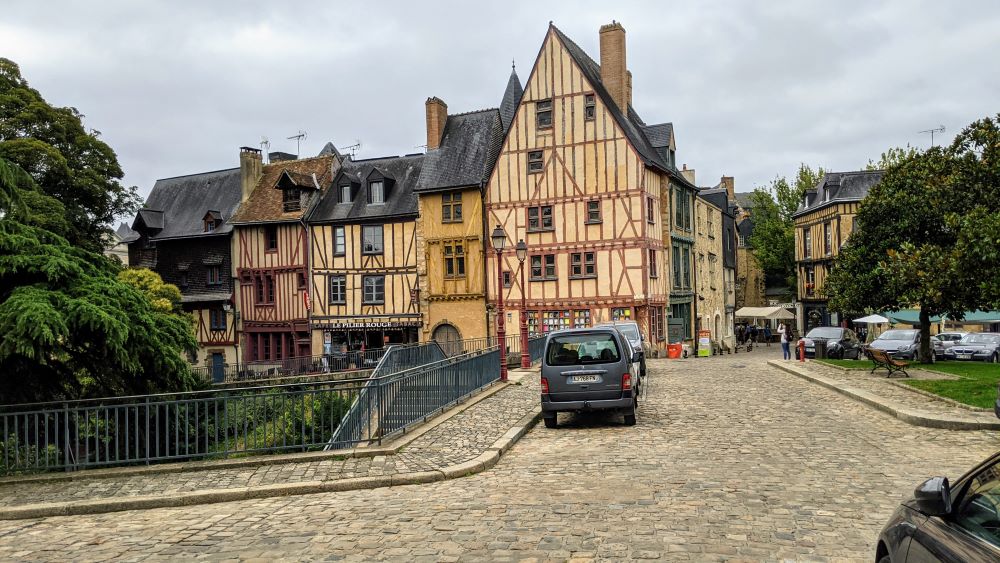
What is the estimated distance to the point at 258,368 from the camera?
37031 mm

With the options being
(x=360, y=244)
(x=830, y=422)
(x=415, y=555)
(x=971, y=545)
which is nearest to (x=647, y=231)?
→ (x=360, y=244)

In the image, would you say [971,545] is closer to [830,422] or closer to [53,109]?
[830,422]

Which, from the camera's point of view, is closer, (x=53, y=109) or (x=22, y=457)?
(x=22, y=457)

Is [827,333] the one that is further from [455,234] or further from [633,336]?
[455,234]

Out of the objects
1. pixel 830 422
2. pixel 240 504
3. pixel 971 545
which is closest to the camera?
pixel 971 545

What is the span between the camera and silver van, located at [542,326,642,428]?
39.9 ft

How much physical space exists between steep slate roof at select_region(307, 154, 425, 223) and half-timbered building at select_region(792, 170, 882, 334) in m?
23.7

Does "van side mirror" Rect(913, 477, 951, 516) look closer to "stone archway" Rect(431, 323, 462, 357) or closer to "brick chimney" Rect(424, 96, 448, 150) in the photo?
"stone archway" Rect(431, 323, 462, 357)

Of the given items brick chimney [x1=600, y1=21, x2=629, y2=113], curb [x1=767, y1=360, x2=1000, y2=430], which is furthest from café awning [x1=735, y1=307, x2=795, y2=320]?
curb [x1=767, y1=360, x2=1000, y2=430]

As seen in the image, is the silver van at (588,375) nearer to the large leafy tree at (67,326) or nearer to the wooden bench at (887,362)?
the large leafy tree at (67,326)

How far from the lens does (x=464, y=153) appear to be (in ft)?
118

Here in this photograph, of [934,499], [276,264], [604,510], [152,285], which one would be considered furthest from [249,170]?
[934,499]

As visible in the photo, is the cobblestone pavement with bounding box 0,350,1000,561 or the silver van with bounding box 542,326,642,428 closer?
the cobblestone pavement with bounding box 0,350,1000,561

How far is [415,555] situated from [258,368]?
1307 inches
